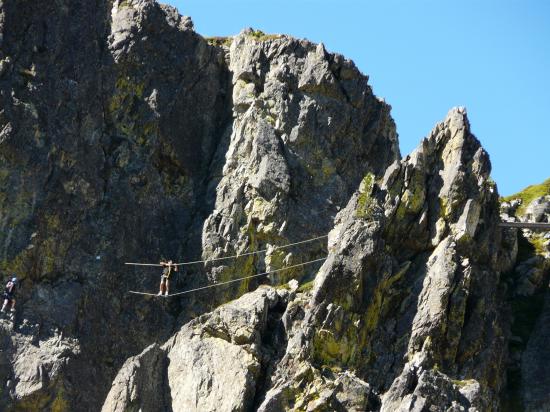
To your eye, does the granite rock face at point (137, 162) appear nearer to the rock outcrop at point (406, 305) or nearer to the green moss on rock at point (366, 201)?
the rock outcrop at point (406, 305)

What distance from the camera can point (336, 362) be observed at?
72375 mm

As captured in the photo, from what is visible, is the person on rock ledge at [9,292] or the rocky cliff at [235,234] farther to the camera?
the person on rock ledge at [9,292]

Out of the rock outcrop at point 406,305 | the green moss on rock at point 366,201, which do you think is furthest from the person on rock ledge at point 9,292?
the green moss on rock at point 366,201

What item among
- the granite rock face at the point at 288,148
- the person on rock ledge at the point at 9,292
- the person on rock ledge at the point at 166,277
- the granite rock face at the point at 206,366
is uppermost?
the granite rock face at the point at 288,148

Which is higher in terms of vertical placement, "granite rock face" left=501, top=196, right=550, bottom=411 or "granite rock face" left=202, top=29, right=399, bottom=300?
"granite rock face" left=202, top=29, right=399, bottom=300

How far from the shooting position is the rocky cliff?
7194cm

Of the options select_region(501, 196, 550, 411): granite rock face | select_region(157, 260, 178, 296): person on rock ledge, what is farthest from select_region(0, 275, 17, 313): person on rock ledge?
select_region(501, 196, 550, 411): granite rock face

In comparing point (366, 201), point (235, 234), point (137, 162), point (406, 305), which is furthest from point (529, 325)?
point (137, 162)

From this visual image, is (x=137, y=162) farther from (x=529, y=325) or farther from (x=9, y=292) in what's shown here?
(x=529, y=325)

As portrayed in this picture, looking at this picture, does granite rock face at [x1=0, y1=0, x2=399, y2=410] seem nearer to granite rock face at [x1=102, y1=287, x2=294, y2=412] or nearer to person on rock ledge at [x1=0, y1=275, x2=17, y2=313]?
person on rock ledge at [x1=0, y1=275, x2=17, y2=313]

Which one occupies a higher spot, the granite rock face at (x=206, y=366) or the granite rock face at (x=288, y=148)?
the granite rock face at (x=288, y=148)

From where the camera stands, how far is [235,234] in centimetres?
8119

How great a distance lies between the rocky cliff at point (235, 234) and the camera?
71.9m

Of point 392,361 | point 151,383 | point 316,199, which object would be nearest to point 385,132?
point 316,199
